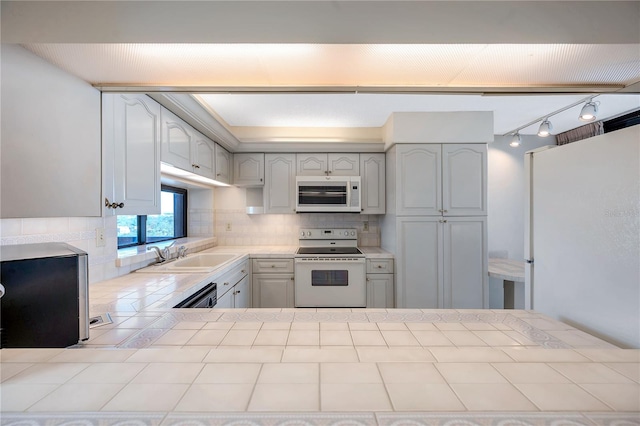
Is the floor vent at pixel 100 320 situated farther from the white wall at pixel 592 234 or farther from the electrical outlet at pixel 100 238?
the white wall at pixel 592 234

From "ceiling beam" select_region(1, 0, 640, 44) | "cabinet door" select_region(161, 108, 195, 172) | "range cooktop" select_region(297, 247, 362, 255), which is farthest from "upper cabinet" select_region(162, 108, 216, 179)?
"range cooktop" select_region(297, 247, 362, 255)

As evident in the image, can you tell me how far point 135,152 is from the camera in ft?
4.85

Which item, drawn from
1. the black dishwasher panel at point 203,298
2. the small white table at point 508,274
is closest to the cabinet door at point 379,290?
the small white table at point 508,274

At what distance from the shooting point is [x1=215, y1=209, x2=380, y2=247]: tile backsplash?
333 cm

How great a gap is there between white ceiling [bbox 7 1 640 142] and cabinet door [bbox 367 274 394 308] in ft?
6.98

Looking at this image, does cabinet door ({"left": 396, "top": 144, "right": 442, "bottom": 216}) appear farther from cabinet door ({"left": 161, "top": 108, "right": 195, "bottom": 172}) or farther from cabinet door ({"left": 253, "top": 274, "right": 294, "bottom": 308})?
cabinet door ({"left": 161, "top": 108, "right": 195, "bottom": 172})

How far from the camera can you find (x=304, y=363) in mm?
626

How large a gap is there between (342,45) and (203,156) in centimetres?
199

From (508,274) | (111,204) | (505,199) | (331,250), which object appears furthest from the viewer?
(505,199)

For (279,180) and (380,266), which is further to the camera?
(279,180)

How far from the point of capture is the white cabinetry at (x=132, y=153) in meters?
1.30

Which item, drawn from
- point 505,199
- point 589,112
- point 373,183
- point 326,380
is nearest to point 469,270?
point 505,199

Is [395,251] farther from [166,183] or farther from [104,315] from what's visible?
[166,183]

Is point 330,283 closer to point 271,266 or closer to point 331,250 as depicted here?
point 331,250
